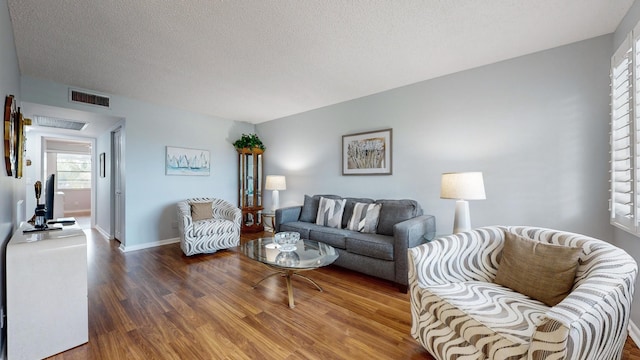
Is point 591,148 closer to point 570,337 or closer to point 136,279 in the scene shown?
point 570,337

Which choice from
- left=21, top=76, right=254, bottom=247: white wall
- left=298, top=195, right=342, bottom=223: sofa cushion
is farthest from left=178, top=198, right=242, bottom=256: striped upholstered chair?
left=298, top=195, right=342, bottom=223: sofa cushion

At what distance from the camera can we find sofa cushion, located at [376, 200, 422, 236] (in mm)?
3047

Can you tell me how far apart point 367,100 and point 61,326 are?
3.97m

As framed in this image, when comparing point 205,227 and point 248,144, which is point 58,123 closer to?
point 248,144

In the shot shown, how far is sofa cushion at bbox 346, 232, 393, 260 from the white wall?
327cm

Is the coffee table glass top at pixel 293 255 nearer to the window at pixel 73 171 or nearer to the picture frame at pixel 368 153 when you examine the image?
the picture frame at pixel 368 153

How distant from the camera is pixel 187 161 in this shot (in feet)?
15.3

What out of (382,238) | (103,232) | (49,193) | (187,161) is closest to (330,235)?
(382,238)

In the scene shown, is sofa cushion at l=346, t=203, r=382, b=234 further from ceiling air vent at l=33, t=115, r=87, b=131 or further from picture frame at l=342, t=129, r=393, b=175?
ceiling air vent at l=33, t=115, r=87, b=131

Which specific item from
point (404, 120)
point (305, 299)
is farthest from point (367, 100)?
point (305, 299)

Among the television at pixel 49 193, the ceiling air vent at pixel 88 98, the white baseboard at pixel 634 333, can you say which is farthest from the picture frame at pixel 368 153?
the ceiling air vent at pixel 88 98

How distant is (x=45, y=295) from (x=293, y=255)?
173 cm

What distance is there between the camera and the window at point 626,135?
1.74 m

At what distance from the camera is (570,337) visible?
0.88 meters
